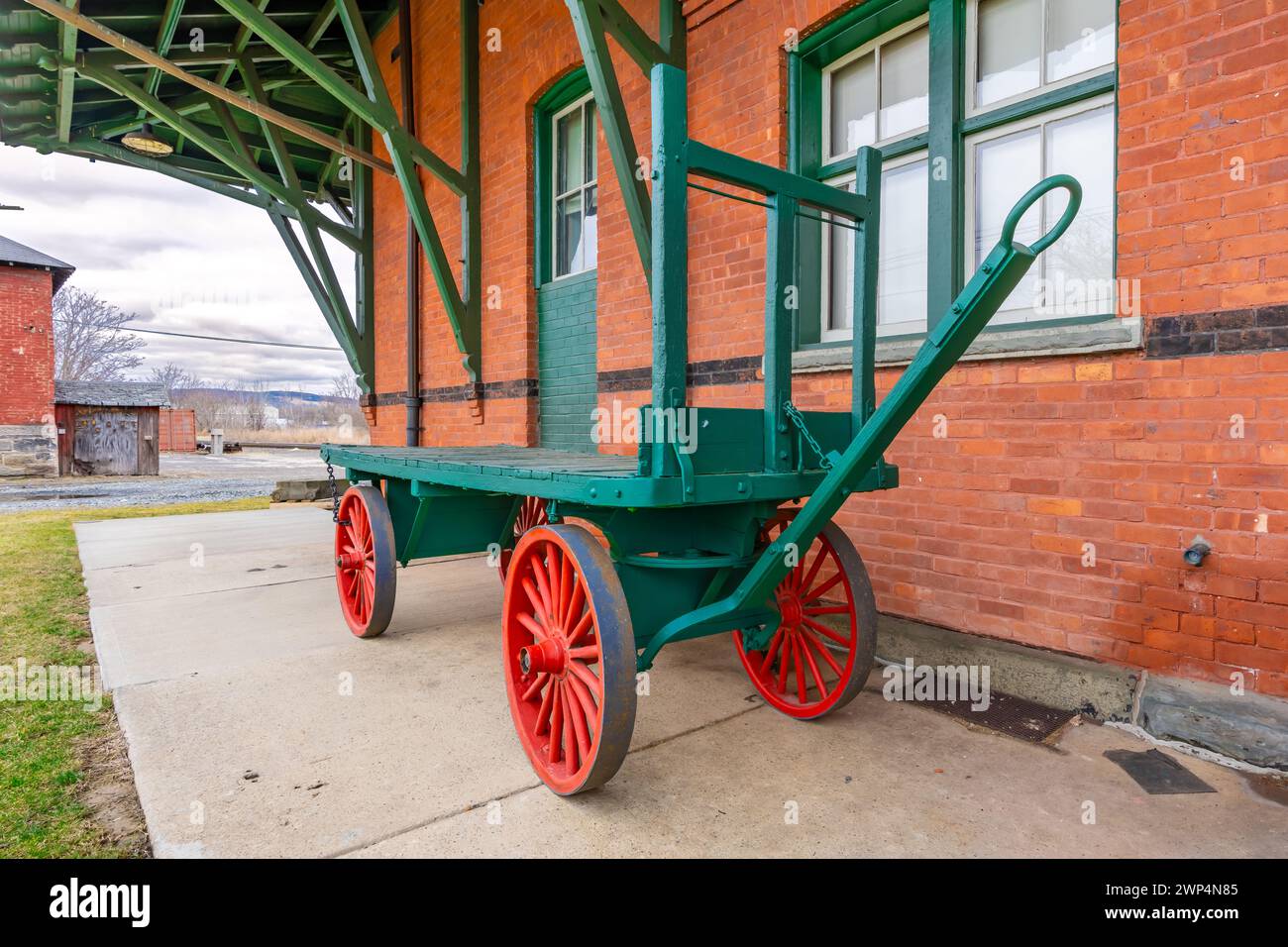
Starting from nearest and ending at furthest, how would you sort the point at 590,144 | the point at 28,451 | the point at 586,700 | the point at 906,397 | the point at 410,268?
1. the point at 906,397
2. the point at 586,700
3. the point at 590,144
4. the point at 410,268
5. the point at 28,451

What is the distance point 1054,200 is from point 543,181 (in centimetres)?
451

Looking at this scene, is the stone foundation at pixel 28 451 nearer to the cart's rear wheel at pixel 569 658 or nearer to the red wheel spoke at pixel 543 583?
the cart's rear wheel at pixel 569 658

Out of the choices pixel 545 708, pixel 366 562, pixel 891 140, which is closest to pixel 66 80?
pixel 366 562

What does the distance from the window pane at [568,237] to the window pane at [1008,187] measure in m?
3.53

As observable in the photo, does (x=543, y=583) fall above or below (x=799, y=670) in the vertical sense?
above

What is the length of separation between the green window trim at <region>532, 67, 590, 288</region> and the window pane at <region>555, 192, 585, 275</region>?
6cm

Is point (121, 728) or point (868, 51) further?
point (868, 51)

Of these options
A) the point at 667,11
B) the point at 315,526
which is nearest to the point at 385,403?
the point at 315,526

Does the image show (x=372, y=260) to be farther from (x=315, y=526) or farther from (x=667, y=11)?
(x=667, y=11)

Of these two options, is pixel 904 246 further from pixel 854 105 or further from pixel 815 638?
pixel 815 638

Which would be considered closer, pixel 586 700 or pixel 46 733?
pixel 586 700

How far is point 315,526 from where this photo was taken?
8656 mm

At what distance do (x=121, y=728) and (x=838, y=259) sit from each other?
166 inches

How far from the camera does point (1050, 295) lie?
3.29 meters
